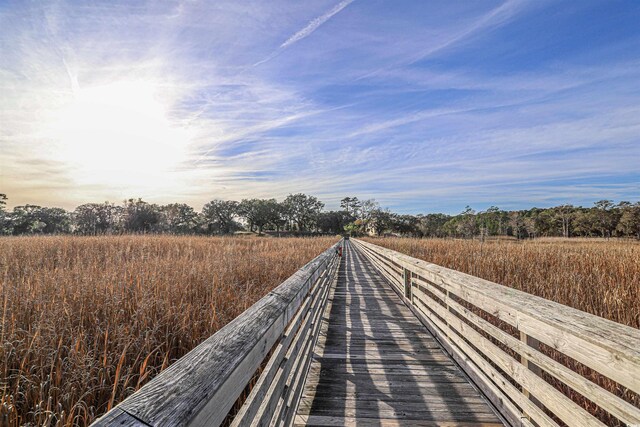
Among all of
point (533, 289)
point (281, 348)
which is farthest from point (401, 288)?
point (281, 348)

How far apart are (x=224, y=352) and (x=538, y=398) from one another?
2064 millimetres

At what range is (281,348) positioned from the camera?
179cm

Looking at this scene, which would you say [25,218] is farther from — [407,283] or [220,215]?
[407,283]

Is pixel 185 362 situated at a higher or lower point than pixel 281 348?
higher

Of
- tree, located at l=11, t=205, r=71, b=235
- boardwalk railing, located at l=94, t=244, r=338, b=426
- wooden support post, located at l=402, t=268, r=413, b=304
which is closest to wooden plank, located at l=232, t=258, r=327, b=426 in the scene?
boardwalk railing, located at l=94, t=244, r=338, b=426

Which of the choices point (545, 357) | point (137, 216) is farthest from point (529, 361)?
point (137, 216)

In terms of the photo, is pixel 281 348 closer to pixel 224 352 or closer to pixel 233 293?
pixel 224 352

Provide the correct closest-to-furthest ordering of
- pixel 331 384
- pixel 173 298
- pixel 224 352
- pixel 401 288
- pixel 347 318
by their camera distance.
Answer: pixel 224 352 → pixel 331 384 → pixel 173 298 → pixel 347 318 → pixel 401 288

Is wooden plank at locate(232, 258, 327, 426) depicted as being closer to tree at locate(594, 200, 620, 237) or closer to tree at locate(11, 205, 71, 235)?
tree at locate(11, 205, 71, 235)

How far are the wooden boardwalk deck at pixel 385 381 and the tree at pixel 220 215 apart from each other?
7411cm

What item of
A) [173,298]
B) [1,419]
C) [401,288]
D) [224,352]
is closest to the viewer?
[224,352]

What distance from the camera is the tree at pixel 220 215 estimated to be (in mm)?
75125

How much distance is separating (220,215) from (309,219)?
27.7 metres

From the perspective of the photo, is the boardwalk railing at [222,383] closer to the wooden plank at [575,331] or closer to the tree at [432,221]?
the wooden plank at [575,331]
